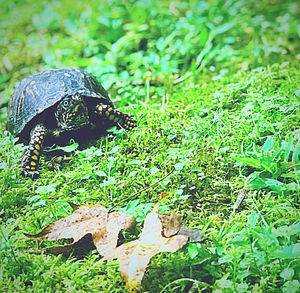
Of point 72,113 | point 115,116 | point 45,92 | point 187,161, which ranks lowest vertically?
point 187,161

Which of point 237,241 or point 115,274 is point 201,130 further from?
point 115,274

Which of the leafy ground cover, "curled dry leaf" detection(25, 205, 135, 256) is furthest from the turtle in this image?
"curled dry leaf" detection(25, 205, 135, 256)

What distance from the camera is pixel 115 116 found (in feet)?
9.62

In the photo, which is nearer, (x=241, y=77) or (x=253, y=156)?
(x=253, y=156)

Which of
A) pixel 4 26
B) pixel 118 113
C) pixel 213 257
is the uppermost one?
pixel 4 26

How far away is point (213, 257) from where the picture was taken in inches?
67.2

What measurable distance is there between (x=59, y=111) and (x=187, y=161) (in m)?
1.27

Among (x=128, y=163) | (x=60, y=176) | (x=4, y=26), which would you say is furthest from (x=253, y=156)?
(x=4, y=26)

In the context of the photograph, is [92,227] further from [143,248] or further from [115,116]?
[115,116]

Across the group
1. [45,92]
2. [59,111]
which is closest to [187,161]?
[59,111]

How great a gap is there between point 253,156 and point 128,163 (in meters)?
0.95

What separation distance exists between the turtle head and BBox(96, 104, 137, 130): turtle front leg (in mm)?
145

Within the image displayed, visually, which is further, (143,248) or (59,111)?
(59,111)

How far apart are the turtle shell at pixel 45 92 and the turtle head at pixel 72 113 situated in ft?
0.34
